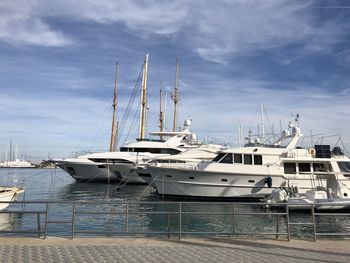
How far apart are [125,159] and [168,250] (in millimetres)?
35079

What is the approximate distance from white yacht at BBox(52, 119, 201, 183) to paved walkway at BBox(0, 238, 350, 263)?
→ 33263 millimetres

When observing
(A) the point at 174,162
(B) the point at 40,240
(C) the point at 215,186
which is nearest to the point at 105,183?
(A) the point at 174,162

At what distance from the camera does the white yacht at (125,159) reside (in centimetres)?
4278

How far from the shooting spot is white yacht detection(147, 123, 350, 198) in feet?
86.4

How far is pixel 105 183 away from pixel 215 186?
22.6 m

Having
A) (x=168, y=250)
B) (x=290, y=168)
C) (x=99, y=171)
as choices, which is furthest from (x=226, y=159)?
(x=99, y=171)

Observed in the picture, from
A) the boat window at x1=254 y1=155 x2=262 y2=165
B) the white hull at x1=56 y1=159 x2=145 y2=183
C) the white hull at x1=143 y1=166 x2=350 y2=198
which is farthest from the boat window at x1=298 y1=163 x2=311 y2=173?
the white hull at x1=56 y1=159 x2=145 y2=183

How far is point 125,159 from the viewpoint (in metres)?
42.6

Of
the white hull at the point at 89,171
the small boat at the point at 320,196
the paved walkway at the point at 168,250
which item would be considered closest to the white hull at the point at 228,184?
the small boat at the point at 320,196

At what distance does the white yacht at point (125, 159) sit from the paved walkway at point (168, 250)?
3326cm

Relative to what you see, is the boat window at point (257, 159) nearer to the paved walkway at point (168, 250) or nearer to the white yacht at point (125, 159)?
the white yacht at point (125, 159)

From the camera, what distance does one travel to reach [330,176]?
83.9 feet

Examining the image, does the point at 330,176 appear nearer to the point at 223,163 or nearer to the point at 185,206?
the point at 223,163

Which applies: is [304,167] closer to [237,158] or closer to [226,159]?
[237,158]
